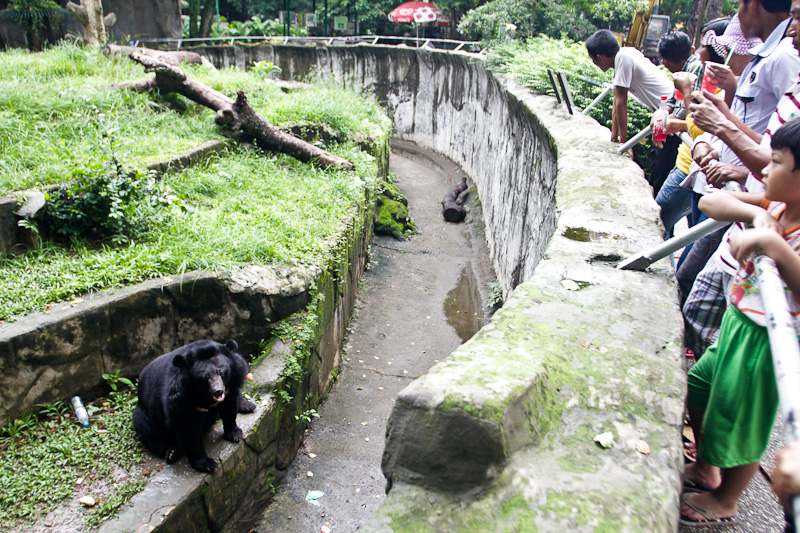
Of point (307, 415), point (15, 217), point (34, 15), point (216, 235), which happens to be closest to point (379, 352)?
point (307, 415)

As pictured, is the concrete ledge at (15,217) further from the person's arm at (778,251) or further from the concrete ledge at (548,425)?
the person's arm at (778,251)

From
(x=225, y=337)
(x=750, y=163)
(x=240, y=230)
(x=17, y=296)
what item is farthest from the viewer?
(x=240, y=230)

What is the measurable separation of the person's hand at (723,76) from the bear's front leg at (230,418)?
11.1 ft

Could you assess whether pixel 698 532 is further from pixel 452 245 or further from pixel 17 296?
pixel 452 245

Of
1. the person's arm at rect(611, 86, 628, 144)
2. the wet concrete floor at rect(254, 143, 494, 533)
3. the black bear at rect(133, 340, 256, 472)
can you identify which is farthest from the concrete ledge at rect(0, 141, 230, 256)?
the person's arm at rect(611, 86, 628, 144)

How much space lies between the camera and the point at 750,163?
91.6 inches

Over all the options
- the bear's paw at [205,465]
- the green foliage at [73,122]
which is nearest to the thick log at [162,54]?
the green foliage at [73,122]

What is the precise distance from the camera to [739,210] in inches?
71.2

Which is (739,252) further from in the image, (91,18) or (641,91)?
(91,18)

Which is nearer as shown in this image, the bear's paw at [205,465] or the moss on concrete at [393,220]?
the bear's paw at [205,465]

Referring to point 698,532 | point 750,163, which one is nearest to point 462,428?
point 698,532

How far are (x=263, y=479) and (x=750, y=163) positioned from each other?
3.36 m

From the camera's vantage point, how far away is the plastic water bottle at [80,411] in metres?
3.35

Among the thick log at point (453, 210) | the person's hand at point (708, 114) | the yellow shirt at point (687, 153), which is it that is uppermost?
the person's hand at point (708, 114)
